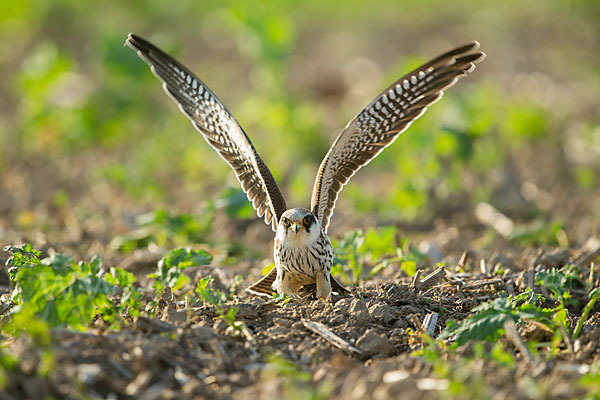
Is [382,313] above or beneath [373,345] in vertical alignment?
above

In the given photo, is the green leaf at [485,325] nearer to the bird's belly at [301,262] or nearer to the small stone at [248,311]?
the small stone at [248,311]

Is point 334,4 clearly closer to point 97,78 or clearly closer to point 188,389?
point 97,78

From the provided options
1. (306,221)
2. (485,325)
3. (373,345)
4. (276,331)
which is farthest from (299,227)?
(485,325)

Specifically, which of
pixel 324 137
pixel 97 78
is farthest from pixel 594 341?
pixel 97 78

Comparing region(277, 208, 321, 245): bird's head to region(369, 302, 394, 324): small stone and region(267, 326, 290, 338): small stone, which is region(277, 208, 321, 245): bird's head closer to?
region(369, 302, 394, 324): small stone

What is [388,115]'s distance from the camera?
6.05m

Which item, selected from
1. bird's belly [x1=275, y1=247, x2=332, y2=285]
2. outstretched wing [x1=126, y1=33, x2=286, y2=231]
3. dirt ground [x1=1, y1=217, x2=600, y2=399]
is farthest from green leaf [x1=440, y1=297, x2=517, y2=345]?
outstretched wing [x1=126, y1=33, x2=286, y2=231]

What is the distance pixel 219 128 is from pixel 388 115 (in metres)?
1.39

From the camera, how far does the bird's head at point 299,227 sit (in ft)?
17.5

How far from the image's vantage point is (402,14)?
18.6m

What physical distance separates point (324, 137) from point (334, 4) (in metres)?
9.75

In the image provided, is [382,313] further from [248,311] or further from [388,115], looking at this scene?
[388,115]

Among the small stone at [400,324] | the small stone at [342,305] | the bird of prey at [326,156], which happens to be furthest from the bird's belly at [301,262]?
the small stone at [400,324]

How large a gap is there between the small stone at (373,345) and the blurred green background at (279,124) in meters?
2.77
